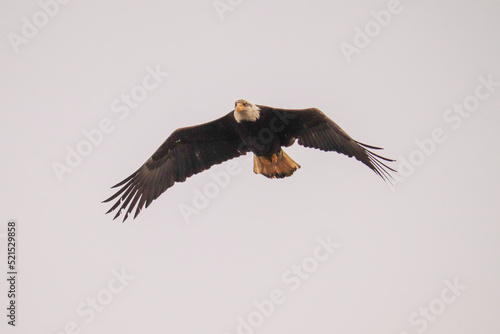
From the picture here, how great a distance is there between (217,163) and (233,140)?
48 cm

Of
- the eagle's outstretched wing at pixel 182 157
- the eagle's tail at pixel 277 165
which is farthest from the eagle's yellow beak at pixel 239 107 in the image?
the eagle's tail at pixel 277 165

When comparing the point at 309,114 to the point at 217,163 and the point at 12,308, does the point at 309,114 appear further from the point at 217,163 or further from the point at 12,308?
the point at 12,308

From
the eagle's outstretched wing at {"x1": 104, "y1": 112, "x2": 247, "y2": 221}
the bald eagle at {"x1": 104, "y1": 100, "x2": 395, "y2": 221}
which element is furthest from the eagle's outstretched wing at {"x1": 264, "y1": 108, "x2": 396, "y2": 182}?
the eagle's outstretched wing at {"x1": 104, "y1": 112, "x2": 247, "y2": 221}

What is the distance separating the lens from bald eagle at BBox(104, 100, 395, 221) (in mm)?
11758

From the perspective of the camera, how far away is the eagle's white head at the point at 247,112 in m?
11.6

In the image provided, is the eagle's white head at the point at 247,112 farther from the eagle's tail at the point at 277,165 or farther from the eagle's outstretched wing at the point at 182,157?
the eagle's tail at the point at 277,165

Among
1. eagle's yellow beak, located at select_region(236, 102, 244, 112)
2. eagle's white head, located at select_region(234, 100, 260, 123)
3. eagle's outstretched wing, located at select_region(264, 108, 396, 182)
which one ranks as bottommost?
eagle's outstretched wing, located at select_region(264, 108, 396, 182)

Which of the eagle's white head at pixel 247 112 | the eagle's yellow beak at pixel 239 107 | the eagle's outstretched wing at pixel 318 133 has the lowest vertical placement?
the eagle's outstretched wing at pixel 318 133

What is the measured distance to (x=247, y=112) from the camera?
38.3ft

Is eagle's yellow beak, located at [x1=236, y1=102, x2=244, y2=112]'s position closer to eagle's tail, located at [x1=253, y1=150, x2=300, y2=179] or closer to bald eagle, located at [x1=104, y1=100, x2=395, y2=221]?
bald eagle, located at [x1=104, y1=100, x2=395, y2=221]

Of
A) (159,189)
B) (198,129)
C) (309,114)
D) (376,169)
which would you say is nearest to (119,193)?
(159,189)

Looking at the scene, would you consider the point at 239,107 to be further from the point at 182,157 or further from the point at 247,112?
the point at 182,157

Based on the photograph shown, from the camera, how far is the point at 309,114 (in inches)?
466

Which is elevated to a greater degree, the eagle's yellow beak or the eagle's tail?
the eagle's yellow beak
